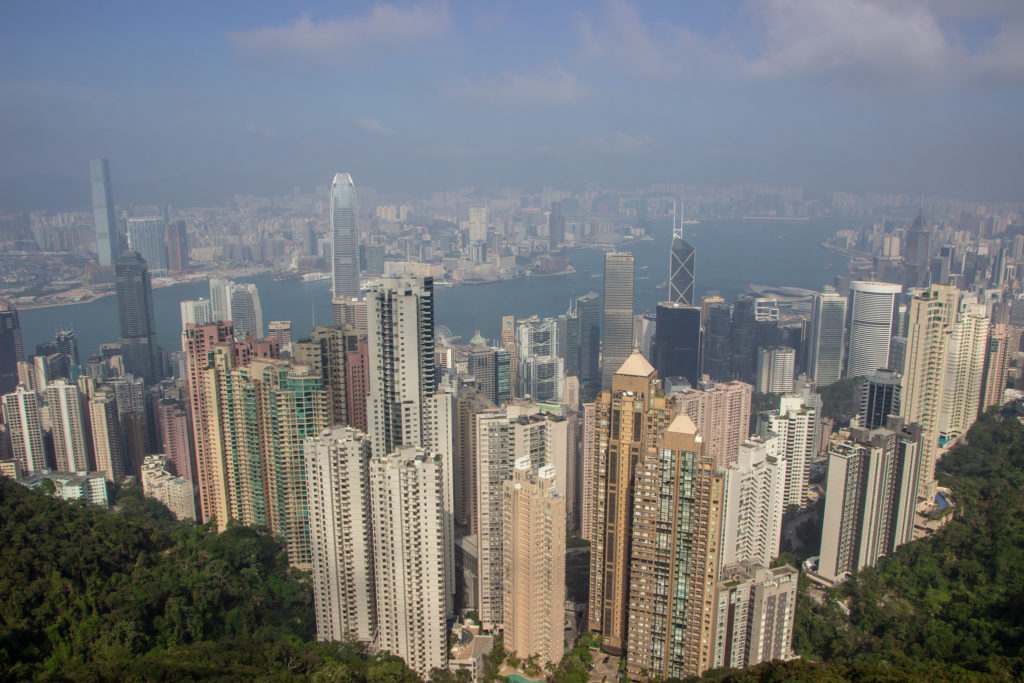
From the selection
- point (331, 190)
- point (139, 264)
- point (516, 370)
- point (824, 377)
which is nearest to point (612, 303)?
point (516, 370)

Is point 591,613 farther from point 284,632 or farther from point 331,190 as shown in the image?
point 331,190

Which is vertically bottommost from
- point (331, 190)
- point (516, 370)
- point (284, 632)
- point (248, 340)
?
point (284, 632)

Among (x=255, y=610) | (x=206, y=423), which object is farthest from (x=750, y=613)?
(x=206, y=423)

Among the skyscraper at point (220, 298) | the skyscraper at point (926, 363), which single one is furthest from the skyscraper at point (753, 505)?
the skyscraper at point (220, 298)

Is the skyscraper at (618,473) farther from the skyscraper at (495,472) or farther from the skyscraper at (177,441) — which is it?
the skyscraper at (177,441)

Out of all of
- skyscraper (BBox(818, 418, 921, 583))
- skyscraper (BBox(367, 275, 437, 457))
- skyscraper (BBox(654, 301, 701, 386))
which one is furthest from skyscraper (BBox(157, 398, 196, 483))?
skyscraper (BBox(654, 301, 701, 386))

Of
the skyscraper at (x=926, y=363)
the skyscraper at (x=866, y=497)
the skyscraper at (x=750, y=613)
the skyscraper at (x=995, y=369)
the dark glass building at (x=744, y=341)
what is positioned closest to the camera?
the skyscraper at (x=750, y=613)

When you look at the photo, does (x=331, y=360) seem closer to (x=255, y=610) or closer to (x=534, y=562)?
(x=255, y=610)
